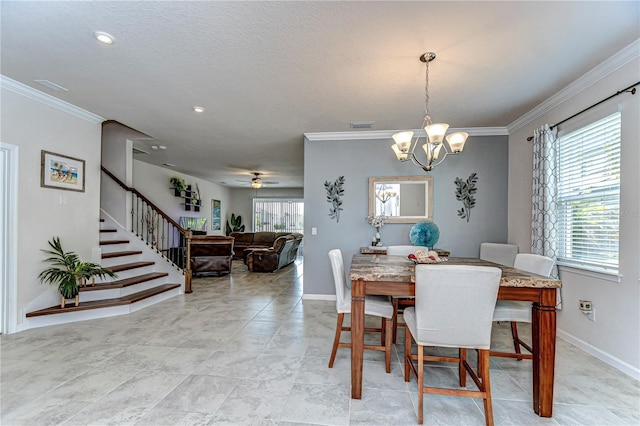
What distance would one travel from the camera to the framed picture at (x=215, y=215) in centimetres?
980

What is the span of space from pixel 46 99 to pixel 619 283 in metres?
6.03

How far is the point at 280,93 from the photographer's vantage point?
3.09m

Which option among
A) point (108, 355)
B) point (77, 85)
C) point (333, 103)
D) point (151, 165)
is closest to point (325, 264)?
point (333, 103)

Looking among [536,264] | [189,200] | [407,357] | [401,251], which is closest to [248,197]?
[189,200]

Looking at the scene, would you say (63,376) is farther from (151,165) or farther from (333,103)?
(151,165)

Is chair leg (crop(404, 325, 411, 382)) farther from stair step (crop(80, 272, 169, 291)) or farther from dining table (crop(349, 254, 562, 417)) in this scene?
stair step (crop(80, 272, 169, 291))

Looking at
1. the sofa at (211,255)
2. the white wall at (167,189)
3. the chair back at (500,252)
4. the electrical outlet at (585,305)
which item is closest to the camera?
the electrical outlet at (585,305)

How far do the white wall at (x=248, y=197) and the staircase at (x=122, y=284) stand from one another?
19.7 feet

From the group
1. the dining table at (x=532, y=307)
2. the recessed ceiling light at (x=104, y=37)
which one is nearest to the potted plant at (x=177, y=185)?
the recessed ceiling light at (x=104, y=37)

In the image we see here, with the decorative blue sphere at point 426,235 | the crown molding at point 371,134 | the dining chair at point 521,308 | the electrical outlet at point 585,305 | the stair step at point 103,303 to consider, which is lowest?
the stair step at point 103,303

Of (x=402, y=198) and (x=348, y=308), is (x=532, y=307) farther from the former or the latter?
(x=402, y=198)

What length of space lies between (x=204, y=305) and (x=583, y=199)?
472 centimetres

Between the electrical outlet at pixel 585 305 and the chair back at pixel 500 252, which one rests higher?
the chair back at pixel 500 252

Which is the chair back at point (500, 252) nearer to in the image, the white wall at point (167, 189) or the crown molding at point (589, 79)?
the crown molding at point (589, 79)
